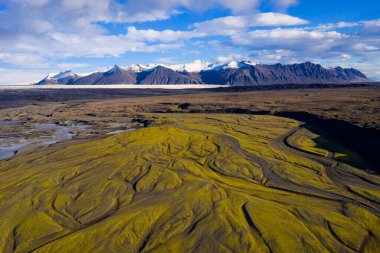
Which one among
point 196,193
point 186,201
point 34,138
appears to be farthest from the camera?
point 34,138

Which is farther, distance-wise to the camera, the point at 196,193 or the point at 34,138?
the point at 34,138

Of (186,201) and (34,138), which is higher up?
(186,201)

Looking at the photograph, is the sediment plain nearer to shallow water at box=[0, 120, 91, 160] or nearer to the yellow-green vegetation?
the yellow-green vegetation

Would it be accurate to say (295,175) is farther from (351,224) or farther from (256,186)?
(351,224)

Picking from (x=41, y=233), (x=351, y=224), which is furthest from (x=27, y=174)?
(x=351, y=224)

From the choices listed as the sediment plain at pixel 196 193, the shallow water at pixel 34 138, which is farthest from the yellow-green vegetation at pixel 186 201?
the shallow water at pixel 34 138

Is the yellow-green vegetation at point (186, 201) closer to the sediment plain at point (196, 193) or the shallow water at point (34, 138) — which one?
the sediment plain at point (196, 193)

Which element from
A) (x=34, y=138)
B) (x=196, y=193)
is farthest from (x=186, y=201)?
(x=34, y=138)

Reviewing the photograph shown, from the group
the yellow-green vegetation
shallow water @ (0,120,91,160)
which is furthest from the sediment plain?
shallow water @ (0,120,91,160)

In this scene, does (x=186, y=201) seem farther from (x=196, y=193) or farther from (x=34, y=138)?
(x=34, y=138)
